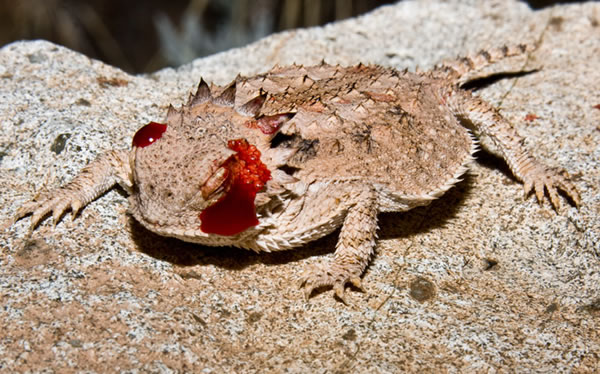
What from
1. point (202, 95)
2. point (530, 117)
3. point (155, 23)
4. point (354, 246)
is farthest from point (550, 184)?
point (155, 23)

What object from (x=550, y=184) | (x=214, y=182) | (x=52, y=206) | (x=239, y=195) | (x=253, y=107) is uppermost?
(x=253, y=107)

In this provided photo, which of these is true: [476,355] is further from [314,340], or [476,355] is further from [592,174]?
[592,174]

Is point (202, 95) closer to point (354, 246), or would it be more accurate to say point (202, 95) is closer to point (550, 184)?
point (354, 246)

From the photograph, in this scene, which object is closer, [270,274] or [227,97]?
[227,97]

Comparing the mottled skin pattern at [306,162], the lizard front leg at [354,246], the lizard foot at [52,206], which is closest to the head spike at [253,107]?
the mottled skin pattern at [306,162]

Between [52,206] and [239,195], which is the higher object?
[239,195]

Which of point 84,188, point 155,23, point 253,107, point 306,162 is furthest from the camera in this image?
point 155,23

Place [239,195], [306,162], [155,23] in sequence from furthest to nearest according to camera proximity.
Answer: [155,23] < [306,162] < [239,195]
